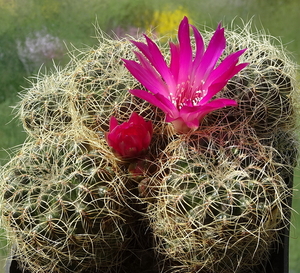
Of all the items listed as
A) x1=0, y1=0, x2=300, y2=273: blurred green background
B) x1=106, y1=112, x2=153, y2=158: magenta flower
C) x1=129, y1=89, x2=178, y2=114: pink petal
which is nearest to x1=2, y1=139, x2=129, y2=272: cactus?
x1=106, y1=112, x2=153, y2=158: magenta flower

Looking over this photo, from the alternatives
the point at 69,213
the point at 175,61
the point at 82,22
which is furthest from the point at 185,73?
the point at 82,22

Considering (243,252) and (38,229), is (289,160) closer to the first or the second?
(243,252)

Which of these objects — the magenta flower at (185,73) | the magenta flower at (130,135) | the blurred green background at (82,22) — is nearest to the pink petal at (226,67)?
the magenta flower at (185,73)

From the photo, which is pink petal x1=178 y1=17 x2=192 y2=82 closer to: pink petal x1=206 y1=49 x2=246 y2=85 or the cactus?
pink petal x1=206 y1=49 x2=246 y2=85

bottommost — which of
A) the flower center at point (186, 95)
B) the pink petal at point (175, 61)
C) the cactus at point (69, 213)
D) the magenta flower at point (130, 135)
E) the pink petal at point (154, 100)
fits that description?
the cactus at point (69, 213)

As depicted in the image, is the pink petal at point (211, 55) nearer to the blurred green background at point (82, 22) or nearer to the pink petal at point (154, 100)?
the pink petal at point (154, 100)
